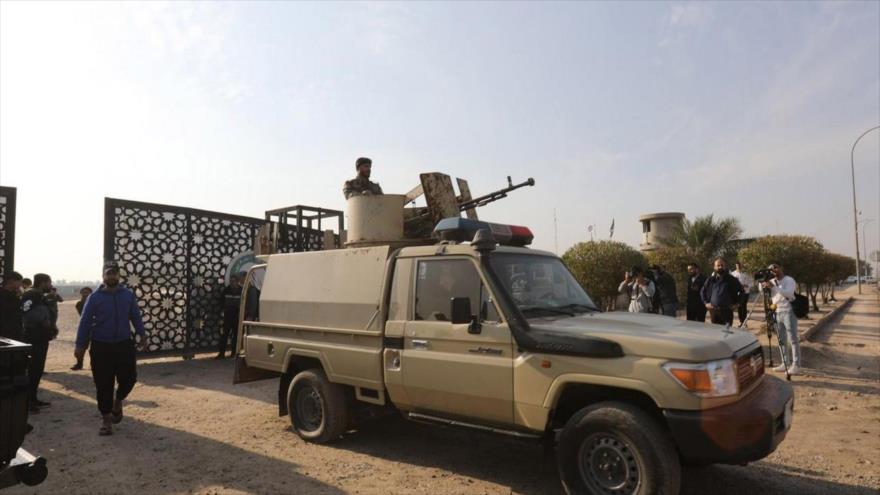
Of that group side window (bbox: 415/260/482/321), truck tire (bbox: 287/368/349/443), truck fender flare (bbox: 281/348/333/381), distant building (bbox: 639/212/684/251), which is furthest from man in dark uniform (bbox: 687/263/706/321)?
distant building (bbox: 639/212/684/251)

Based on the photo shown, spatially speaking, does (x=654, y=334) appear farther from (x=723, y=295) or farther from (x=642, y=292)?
(x=642, y=292)

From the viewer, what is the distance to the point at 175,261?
12.5 metres

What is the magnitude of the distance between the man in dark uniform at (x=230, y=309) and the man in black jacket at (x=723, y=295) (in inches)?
392

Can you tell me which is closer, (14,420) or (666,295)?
(14,420)

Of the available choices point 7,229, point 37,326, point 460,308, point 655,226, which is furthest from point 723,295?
point 655,226

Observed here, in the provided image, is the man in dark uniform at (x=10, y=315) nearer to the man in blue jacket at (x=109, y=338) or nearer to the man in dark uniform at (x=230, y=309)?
the man in blue jacket at (x=109, y=338)

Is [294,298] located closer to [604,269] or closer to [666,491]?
[666,491]

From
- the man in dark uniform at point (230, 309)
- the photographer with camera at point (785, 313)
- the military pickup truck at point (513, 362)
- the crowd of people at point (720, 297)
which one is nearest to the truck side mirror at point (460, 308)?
the military pickup truck at point (513, 362)

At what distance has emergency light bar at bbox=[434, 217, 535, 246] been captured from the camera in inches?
197

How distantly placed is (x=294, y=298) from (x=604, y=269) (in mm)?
13865

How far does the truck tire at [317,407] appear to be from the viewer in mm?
5547

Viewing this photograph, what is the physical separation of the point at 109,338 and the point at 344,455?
3158 mm

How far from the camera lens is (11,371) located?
10.2 ft

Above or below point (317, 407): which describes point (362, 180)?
above
